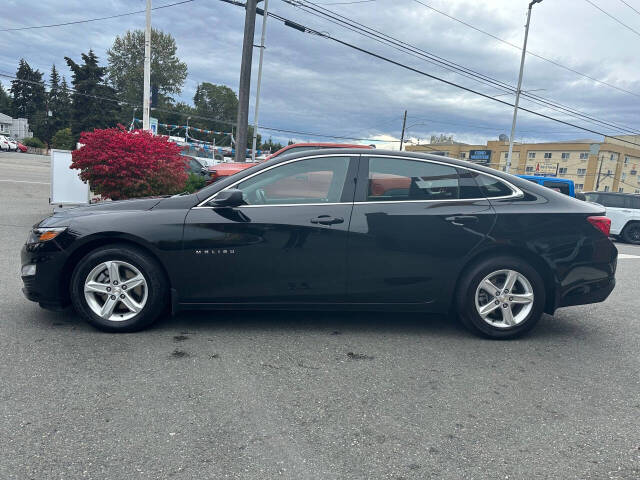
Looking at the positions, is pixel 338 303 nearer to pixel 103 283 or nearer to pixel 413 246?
pixel 413 246

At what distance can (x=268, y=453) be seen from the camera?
8.00 feet

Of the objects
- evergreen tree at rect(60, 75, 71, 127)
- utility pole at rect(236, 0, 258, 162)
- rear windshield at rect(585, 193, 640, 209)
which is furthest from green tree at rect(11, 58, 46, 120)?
rear windshield at rect(585, 193, 640, 209)

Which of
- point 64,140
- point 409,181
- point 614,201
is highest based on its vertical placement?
point 64,140

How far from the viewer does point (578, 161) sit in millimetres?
76062

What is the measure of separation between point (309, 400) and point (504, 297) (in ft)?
6.84

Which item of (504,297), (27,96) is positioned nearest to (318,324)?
(504,297)

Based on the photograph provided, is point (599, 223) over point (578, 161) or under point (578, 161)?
under

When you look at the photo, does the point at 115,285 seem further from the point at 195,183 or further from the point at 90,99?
the point at 90,99

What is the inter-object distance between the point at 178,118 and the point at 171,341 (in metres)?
94.2

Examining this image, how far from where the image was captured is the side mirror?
3.92 metres

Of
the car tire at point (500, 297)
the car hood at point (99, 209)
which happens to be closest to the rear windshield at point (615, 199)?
the car tire at point (500, 297)

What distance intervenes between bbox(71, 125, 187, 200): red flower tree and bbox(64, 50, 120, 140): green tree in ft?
222

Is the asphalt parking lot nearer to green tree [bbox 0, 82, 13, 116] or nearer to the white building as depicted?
the white building

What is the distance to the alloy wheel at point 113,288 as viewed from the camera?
3.93 metres
